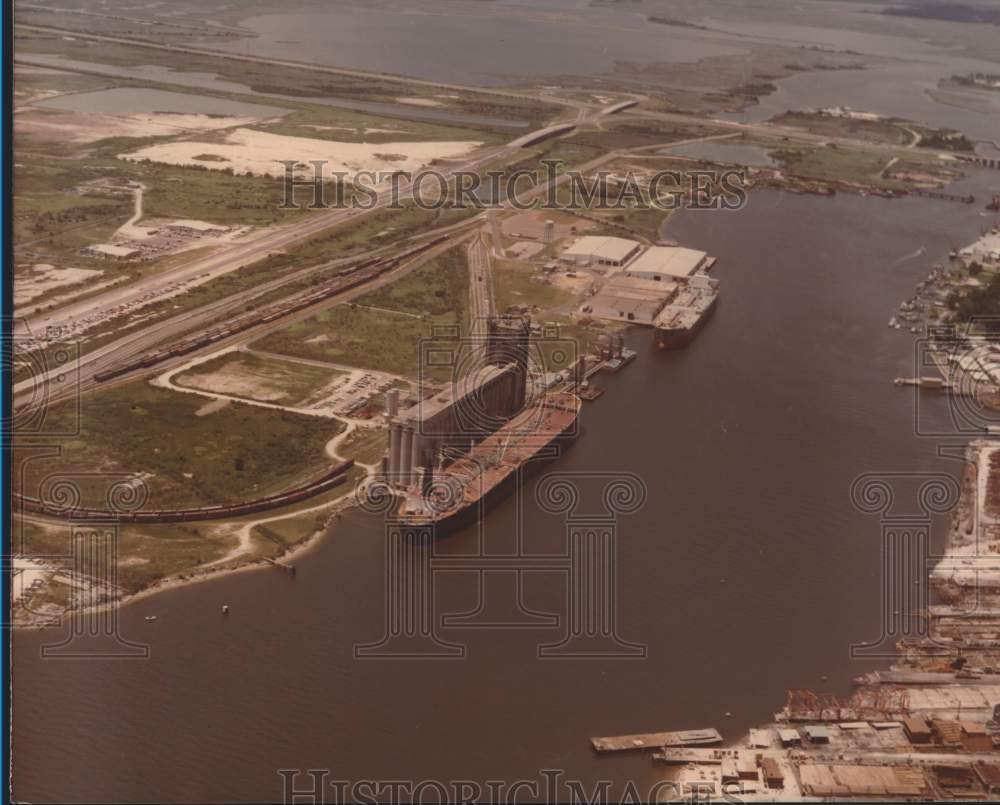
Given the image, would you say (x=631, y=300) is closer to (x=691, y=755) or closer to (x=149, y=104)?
(x=691, y=755)

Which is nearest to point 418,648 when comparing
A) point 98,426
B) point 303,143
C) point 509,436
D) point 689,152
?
point 509,436

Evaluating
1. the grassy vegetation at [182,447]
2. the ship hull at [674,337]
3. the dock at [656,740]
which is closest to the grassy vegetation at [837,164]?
the ship hull at [674,337]

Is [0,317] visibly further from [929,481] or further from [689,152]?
[689,152]

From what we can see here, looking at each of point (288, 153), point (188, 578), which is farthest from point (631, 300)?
point (288, 153)

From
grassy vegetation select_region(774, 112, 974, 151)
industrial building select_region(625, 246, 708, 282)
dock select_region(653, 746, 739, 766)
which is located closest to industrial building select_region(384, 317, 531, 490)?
dock select_region(653, 746, 739, 766)

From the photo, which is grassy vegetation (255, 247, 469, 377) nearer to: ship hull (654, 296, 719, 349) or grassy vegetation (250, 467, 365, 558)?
ship hull (654, 296, 719, 349)

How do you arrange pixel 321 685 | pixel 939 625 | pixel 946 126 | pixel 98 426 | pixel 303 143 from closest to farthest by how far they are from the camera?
pixel 321 685
pixel 939 625
pixel 98 426
pixel 303 143
pixel 946 126

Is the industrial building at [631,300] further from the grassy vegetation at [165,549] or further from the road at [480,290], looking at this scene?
the grassy vegetation at [165,549]
